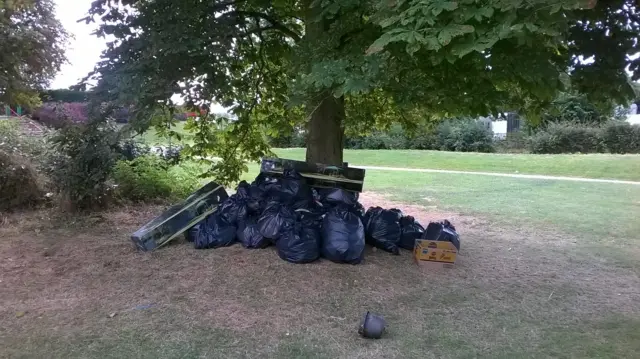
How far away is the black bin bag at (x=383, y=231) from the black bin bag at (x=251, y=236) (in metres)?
1.14

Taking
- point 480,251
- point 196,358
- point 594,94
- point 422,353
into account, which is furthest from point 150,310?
point 594,94

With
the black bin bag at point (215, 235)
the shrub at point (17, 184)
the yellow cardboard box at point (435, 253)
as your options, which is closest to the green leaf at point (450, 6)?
the yellow cardboard box at point (435, 253)

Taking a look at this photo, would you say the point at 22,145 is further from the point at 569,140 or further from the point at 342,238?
the point at 569,140

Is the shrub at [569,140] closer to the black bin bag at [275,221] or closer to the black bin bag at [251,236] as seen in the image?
the black bin bag at [275,221]

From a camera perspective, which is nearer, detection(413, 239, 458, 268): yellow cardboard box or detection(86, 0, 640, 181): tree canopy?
detection(86, 0, 640, 181): tree canopy

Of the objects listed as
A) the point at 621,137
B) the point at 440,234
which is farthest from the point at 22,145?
the point at 621,137

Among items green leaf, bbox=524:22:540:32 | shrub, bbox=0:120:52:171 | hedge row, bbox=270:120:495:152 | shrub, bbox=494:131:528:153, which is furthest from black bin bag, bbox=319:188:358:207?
shrub, bbox=494:131:528:153

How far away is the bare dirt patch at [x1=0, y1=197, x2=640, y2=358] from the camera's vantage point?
141 inches

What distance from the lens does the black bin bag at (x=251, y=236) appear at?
17.4 feet

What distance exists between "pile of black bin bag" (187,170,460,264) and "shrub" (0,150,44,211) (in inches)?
154

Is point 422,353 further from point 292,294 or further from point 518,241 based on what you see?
point 518,241

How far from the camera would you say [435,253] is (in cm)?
526

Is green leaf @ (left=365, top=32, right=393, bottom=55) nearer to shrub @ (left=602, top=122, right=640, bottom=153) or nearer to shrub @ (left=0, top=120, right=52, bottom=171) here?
shrub @ (left=0, top=120, right=52, bottom=171)

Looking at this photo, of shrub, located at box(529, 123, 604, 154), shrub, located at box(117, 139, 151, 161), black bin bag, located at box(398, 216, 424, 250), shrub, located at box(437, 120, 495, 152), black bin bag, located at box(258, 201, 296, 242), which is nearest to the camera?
black bin bag, located at box(258, 201, 296, 242)
